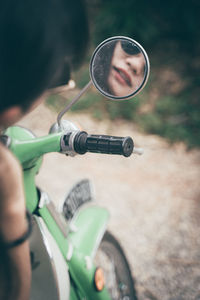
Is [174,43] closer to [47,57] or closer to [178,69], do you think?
[178,69]

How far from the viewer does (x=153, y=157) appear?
3.40 meters

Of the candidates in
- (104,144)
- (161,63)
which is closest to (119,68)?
(104,144)

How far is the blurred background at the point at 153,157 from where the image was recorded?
2.12 metres

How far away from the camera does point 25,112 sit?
1.93 feet

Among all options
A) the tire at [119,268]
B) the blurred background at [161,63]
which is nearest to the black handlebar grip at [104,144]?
the tire at [119,268]

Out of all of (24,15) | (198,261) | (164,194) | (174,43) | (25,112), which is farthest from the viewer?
(174,43)

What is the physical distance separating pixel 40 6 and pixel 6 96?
0.57ft

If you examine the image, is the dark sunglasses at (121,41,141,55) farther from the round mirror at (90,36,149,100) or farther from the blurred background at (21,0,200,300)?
the blurred background at (21,0,200,300)

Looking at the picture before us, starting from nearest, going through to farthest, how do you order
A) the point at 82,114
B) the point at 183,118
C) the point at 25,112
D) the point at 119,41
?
1. the point at 25,112
2. the point at 119,41
3. the point at 183,118
4. the point at 82,114

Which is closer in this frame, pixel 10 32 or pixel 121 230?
pixel 10 32

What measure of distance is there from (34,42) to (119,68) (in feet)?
1.34

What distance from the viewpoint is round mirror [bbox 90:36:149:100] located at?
0.85 meters

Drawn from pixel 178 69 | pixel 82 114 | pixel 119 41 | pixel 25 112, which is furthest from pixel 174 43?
pixel 25 112

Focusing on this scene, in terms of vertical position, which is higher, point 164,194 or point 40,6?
point 164,194
